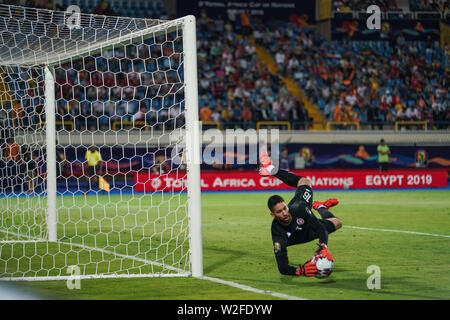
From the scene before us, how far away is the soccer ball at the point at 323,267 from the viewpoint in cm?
730

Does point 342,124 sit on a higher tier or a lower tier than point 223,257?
higher

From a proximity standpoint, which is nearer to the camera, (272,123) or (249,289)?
(249,289)

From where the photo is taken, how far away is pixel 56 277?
7805 mm

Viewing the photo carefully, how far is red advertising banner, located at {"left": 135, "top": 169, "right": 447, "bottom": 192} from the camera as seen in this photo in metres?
25.1

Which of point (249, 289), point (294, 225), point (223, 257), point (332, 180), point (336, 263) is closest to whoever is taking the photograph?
point (249, 289)

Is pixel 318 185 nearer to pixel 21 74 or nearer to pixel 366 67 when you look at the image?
pixel 366 67

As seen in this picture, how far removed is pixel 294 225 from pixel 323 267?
0.87m

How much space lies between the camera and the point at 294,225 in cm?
805

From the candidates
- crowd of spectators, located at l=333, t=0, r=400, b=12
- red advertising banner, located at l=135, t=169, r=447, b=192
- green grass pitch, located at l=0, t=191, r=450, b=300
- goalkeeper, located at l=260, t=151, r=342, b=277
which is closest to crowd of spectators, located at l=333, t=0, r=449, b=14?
crowd of spectators, located at l=333, t=0, r=400, b=12

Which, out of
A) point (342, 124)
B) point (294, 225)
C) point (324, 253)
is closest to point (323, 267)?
point (324, 253)

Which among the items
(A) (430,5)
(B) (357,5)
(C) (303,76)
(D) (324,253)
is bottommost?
(D) (324,253)

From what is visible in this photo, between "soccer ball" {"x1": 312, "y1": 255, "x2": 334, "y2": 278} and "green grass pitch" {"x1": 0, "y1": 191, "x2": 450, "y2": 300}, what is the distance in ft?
0.37

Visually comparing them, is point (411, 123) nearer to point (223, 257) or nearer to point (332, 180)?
point (332, 180)

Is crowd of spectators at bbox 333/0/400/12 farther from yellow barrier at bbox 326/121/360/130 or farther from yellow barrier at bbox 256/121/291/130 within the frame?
yellow barrier at bbox 256/121/291/130
